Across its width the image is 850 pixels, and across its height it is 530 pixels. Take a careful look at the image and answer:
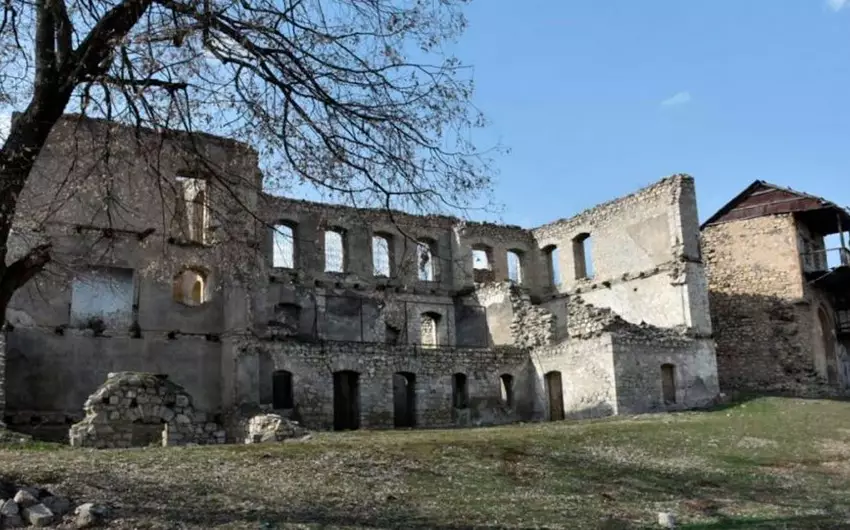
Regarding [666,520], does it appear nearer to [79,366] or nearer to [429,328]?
[79,366]

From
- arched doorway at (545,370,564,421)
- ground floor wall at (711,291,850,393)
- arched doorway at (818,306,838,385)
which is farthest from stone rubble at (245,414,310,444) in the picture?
arched doorway at (818,306,838,385)

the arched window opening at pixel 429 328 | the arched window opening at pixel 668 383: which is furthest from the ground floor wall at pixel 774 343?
the arched window opening at pixel 429 328

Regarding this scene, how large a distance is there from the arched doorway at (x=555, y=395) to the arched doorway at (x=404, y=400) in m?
5.02

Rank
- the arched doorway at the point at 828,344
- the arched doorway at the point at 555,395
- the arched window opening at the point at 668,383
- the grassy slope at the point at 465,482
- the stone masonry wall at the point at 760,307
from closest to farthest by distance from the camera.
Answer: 1. the grassy slope at the point at 465,482
2. the arched window opening at the point at 668,383
3. the arched doorway at the point at 555,395
4. the stone masonry wall at the point at 760,307
5. the arched doorway at the point at 828,344

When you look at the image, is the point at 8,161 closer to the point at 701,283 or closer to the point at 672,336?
the point at 672,336

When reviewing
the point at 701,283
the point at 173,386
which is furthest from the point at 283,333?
the point at 701,283

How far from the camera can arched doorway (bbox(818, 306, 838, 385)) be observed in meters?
35.0

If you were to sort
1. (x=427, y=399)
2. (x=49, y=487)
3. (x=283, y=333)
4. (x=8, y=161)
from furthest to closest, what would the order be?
1. (x=427, y=399)
2. (x=283, y=333)
3. (x=49, y=487)
4. (x=8, y=161)

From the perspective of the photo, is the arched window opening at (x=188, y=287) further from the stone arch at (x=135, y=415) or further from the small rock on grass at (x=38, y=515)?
the small rock on grass at (x=38, y=515)

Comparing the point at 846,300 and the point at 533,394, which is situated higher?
the point at 846,300

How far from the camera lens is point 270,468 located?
502 inches

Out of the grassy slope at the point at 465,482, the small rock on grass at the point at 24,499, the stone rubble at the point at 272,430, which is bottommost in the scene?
the grassy slope at the point at 465,482

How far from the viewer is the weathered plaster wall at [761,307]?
33.5 m

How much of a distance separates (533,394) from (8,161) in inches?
923
